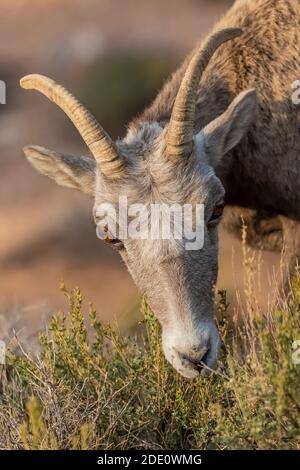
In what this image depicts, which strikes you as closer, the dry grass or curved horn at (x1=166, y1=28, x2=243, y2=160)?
the dry grass

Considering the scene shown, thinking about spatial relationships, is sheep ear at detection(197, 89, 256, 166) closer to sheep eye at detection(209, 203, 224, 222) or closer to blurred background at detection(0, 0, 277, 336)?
sheep eye at detection(209, 203, 224, 222)

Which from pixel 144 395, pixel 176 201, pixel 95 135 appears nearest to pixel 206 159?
pixel 176 201

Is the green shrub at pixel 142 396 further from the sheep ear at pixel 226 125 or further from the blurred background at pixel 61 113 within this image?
the blurred background at pixel 61 113

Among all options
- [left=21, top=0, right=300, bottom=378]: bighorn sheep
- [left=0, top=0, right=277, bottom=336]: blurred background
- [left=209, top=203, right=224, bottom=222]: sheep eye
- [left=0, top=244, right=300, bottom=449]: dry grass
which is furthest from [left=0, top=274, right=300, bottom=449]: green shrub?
[left=0, top=0, right=277, bottom=336]: blurred background

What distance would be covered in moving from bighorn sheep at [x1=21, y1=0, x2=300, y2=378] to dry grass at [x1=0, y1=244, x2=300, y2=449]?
394 millimetres

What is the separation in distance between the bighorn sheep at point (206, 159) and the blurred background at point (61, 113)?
3.62 metres

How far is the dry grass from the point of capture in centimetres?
688

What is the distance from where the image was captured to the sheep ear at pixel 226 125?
27.3 ft

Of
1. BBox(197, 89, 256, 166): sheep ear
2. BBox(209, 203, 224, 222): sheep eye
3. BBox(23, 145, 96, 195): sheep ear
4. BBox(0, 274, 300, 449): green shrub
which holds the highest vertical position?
BBox(197, 89, 256, 166): sheep ear

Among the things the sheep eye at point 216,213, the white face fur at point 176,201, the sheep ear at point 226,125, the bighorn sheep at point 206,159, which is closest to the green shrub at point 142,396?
the white face fur at point 176,201

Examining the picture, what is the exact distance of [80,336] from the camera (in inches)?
314

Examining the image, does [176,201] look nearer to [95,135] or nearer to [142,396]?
[95,135]

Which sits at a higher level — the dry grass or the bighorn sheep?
the bighorn sheep
